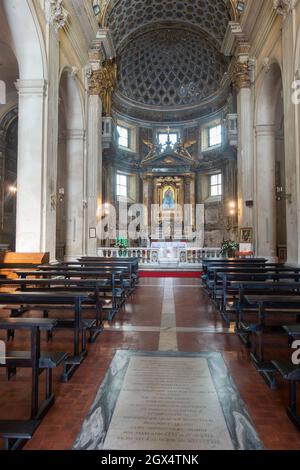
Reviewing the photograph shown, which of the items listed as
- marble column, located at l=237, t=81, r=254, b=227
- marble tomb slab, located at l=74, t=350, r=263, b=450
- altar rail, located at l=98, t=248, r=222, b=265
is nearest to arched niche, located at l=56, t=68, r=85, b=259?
altar rail, located at l=98, t=248, r=222, b=265

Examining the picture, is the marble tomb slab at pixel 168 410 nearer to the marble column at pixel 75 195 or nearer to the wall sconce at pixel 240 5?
the marble column at pixel 75 195

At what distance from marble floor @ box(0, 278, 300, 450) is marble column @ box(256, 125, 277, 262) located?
6719mm

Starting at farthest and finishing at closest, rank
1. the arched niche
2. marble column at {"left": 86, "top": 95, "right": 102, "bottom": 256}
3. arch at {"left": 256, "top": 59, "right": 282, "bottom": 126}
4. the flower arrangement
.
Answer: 1. marble column at {"left": 86, "top": 95, "right": 102, "bottom": 256}
2. the flower arrangement
3. the arched niche
4. arch at {"left": 256, "top": 59, "right": 282, "bottom": 126}

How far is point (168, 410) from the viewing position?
2545 mm

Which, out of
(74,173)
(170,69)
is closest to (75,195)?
(74,173)

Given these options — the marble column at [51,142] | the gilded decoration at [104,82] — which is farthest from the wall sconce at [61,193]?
the gilded decoration at [104,82]

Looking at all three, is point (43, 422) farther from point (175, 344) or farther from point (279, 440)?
point (175, 344)

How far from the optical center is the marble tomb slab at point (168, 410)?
7.10ft

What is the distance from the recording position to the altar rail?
564 inches

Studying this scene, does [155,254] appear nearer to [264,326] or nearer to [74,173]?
[74,173]

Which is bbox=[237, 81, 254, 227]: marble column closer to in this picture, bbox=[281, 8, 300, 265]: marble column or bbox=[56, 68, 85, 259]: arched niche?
bbox=[281, 8, 300, 265]: marble column

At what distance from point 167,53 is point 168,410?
75.4 feet

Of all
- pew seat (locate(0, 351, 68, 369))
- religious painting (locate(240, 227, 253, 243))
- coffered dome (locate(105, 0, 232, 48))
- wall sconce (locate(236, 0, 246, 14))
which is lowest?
pew seat (locate(0, 351, 68, 369))

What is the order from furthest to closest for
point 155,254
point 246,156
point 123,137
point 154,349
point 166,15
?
point 123,137 < point 166,15 < point 155,254 < point 246,156 < point 154,349
